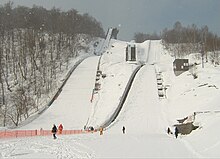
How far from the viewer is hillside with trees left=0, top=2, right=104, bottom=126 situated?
2035 inches

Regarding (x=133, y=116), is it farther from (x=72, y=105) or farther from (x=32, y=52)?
(x=32, y=52)

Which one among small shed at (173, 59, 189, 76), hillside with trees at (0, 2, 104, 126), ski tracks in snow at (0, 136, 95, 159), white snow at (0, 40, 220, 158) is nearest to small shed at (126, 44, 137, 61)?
white snow at (0, 40, 220, 158)

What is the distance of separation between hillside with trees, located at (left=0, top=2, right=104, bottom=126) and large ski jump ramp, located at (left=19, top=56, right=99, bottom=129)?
264 cm

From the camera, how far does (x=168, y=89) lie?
49.4 meters

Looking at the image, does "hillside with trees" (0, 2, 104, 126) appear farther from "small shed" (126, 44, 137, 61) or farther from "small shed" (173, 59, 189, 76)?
"small shed" (173, 59, 189, 76)

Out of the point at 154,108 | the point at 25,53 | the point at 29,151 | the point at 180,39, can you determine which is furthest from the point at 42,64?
the point at 29,151

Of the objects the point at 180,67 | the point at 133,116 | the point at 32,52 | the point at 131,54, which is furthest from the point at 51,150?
the point at 131,54

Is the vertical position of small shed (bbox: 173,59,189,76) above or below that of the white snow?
above

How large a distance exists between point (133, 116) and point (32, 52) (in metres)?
34.9

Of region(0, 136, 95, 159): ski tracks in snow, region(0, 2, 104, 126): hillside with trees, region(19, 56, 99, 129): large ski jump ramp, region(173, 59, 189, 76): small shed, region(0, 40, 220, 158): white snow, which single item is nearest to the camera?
region(0, 136, 95, 159): ski tracks in snow

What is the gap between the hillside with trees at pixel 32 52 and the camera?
170 feet

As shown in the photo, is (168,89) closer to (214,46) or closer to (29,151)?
(214,46)

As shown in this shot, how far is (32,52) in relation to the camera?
68.0 meters

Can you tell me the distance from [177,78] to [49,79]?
2325 cm
